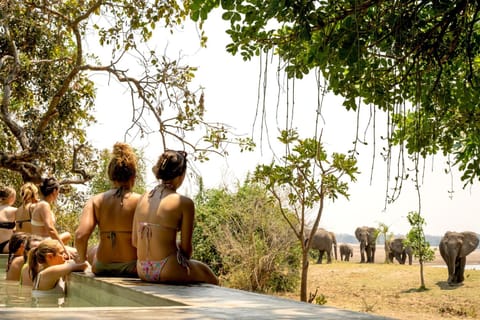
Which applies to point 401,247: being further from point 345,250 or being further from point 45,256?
point 45,256

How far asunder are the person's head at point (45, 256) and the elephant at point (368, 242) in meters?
46.6

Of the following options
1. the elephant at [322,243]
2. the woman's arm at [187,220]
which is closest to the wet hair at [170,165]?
the woman's arm at [187,220]

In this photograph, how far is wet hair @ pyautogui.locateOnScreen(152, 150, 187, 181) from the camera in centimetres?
558

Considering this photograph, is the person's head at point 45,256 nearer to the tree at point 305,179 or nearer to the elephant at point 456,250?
the tree at point 305,179

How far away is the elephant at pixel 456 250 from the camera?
1147 inches

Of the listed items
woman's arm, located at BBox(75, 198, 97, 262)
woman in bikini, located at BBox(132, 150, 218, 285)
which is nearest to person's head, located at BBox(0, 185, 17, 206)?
woman's arm, located at BBox(75, 198, 97, 262)

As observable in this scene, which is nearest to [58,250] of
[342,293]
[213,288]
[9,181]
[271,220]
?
[213,288]

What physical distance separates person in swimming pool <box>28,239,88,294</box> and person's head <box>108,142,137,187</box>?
35.0 inches

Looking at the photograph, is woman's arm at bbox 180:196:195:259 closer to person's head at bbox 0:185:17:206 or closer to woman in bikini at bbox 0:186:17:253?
woman in bikini at bbox 0:186:17:253

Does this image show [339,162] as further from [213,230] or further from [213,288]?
[213,288]

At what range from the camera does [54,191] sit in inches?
321

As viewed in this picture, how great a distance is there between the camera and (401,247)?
168ft

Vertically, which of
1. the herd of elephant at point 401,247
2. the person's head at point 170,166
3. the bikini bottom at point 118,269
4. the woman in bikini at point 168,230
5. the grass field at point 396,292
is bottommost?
the grass field at point 396,292

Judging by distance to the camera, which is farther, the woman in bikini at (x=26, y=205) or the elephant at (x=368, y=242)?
the elephant at (x=368, y=242)
